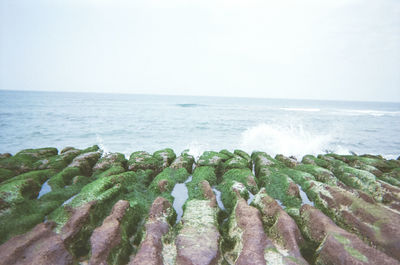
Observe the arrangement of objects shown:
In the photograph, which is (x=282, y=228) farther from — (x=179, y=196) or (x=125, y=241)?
(x=179, y=196)

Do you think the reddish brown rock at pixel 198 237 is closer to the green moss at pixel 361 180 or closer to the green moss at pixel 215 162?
the green moss at pixel 215 162

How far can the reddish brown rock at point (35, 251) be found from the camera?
3.34 metres

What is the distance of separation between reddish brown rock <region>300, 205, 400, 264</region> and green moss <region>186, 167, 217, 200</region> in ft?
9.64

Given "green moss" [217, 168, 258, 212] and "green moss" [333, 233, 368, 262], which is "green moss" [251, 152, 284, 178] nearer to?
"green moss" [217, 168, 258, 212]

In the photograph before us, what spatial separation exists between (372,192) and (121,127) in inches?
895

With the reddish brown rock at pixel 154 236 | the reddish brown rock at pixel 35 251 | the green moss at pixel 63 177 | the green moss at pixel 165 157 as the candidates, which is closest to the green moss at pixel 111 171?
the green moss at pixel 63 177

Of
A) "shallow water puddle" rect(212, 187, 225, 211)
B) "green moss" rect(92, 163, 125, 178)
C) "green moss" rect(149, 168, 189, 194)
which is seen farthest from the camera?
"green moss" rect(92, 163, 125, 178)

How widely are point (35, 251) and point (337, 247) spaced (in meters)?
5.50

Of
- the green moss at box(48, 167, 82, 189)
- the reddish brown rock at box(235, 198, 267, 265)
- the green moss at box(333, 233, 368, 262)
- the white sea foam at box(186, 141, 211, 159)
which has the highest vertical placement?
the green moss at box(333, 233, 368, 262)

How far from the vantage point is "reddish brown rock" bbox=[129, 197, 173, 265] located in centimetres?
332

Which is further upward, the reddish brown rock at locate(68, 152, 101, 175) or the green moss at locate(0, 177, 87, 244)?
the reddish brown rock at locate(68, 152, 101, 175)

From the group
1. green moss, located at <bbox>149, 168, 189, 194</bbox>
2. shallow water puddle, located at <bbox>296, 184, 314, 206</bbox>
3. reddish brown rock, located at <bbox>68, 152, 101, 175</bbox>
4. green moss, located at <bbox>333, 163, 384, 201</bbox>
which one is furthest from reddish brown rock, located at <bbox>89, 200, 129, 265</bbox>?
green moss, located at <bbox>333, 163, 384, 201</bbox>

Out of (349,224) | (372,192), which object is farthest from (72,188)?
(372,192)

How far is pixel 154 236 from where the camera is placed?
12.8 feet
